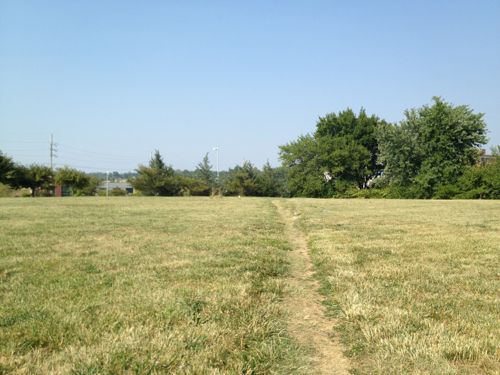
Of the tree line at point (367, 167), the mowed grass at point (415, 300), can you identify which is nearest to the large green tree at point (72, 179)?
the tree line at point (367, 167)

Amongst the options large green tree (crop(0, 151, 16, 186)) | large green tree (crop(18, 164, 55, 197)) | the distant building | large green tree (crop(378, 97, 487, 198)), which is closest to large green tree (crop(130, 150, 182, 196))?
the distant building

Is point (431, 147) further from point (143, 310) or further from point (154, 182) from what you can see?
point (143, 310)

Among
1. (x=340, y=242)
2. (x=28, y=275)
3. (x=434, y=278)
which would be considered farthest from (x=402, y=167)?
(x=28, y=275)

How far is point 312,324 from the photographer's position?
13.3 feet

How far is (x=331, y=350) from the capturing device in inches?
135

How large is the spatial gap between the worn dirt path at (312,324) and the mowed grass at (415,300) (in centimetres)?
13

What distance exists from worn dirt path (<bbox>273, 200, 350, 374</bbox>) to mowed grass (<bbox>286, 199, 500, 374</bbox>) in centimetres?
13

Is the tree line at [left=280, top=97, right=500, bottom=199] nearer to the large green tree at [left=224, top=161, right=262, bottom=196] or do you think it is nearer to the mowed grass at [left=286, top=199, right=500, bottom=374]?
the large green tree at [left=224, top=161, right=262, bottom=196]

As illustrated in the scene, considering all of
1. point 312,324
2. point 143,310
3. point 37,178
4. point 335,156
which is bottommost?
point 312,324

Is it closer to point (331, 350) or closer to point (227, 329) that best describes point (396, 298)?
point (331, 350)

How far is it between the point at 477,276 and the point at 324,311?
3.08 meters

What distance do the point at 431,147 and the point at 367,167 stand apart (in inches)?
375

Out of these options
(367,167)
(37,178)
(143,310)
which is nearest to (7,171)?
(37,178)

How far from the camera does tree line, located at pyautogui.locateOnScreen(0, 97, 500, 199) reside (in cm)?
4244
